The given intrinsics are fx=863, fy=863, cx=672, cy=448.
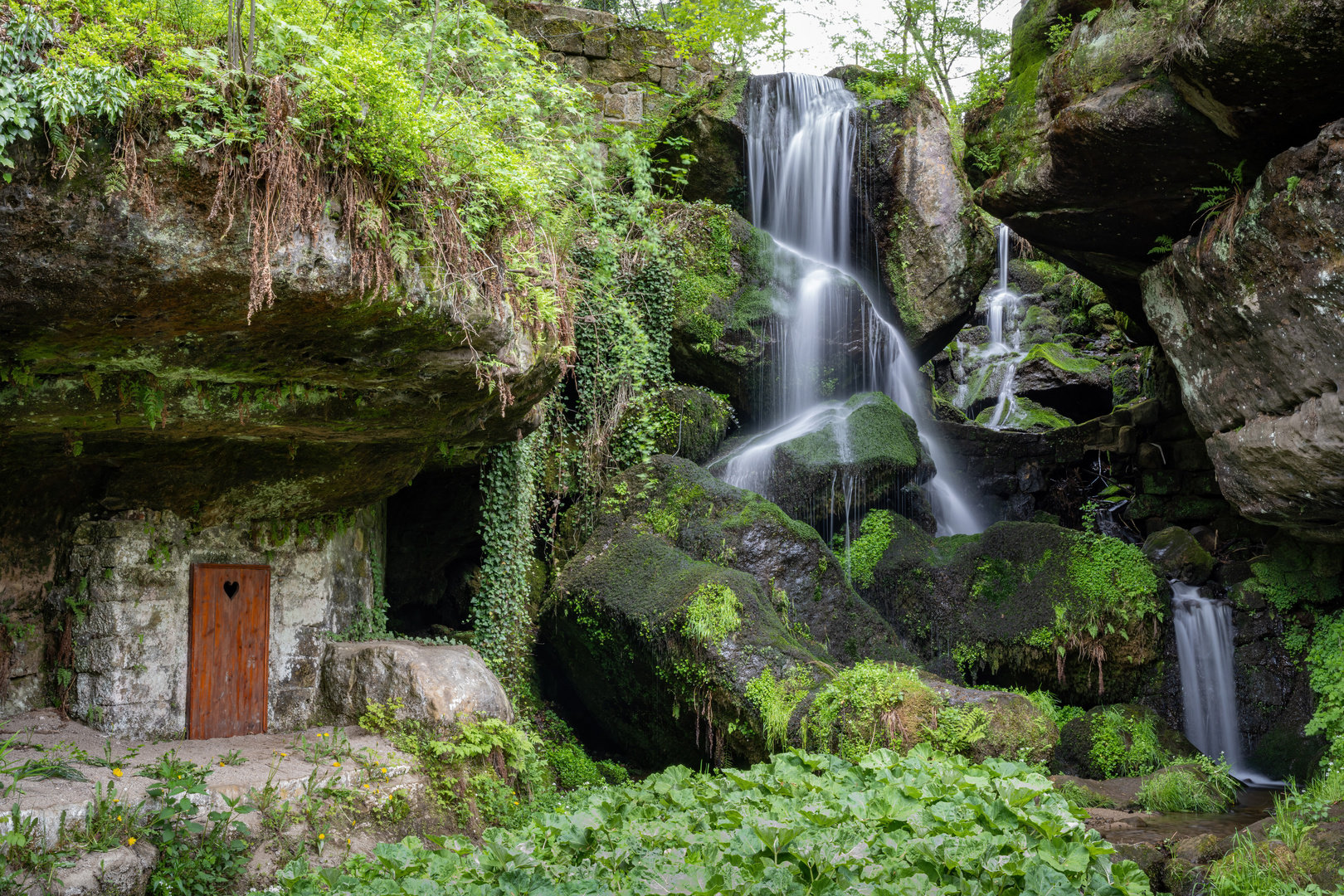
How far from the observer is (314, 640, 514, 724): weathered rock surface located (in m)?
6.98

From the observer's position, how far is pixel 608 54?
14.9 meters

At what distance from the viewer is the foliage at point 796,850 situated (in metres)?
3.36

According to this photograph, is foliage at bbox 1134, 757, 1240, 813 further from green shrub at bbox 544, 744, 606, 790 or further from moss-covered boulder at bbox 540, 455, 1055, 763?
green shrub at bbox 544, 744, 606, 790

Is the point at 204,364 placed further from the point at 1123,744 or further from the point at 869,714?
the point at 1123,744

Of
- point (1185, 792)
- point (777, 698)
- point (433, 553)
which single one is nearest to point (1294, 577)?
point (1185, 792)

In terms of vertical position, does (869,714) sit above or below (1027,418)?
below

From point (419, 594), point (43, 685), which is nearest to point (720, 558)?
point (419, 594)

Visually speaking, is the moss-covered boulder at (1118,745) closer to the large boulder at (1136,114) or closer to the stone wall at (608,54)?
the large boulder at (1136,114)

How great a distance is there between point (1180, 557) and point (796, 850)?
8.94 m

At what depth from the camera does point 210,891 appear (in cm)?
505

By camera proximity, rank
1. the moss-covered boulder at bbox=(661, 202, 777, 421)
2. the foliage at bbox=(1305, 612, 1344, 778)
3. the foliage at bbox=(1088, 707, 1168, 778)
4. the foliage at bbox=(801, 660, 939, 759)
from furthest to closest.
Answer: the moss-covered boulder at bbox=(661, 202, 777, 421)
the foliage at bbox=(1088, 707, 1168, 778)
the foliage at bbox=(1305, 612, 1344, 778)
the foliage at bbox=(801, 660, 939, 759)

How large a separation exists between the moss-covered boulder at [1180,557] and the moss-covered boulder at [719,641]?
368cm

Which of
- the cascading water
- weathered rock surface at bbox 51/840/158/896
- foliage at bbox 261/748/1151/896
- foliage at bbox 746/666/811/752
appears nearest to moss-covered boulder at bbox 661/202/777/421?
the cascading water

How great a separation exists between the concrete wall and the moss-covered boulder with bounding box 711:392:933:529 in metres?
5.44
